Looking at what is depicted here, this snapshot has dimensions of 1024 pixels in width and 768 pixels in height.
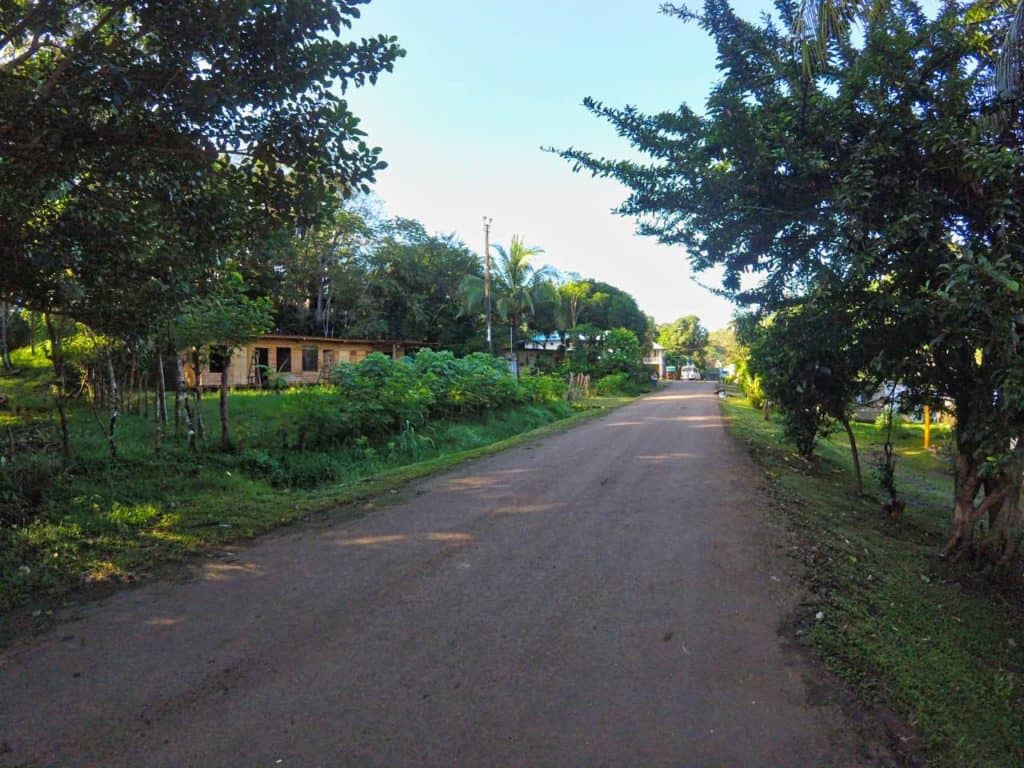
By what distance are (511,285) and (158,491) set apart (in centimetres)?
2468

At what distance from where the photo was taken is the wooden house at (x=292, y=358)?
77.2ft

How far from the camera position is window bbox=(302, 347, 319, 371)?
2720 cm

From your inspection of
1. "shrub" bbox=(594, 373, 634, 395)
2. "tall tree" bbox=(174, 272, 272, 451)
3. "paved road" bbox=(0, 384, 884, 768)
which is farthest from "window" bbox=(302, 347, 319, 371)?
"paved road" bbox=(0, 384, 884, 768)

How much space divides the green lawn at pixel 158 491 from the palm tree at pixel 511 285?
17.8 m

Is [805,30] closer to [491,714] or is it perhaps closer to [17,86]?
[491,714]

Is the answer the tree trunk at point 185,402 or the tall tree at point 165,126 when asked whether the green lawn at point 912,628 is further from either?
the tree trunk at point 185,402

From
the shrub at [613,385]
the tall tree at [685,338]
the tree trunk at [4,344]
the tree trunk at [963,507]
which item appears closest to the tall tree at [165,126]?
the tree trunk at [963,507]

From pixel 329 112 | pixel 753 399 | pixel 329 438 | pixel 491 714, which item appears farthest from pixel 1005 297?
pixel 753 399

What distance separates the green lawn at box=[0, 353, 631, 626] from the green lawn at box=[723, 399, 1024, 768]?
494cm

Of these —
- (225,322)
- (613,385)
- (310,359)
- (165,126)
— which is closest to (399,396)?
(225,322)

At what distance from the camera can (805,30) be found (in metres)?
5.32

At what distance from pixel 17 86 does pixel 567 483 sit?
7108mm

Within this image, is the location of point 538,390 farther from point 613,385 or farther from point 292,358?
point 613,385

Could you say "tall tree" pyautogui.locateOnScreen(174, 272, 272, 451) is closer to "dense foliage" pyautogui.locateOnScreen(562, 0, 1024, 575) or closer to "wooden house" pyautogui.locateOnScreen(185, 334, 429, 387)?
"dense foliage" pyautogui.locateOnScreen(562, 0, 1024, 575)
